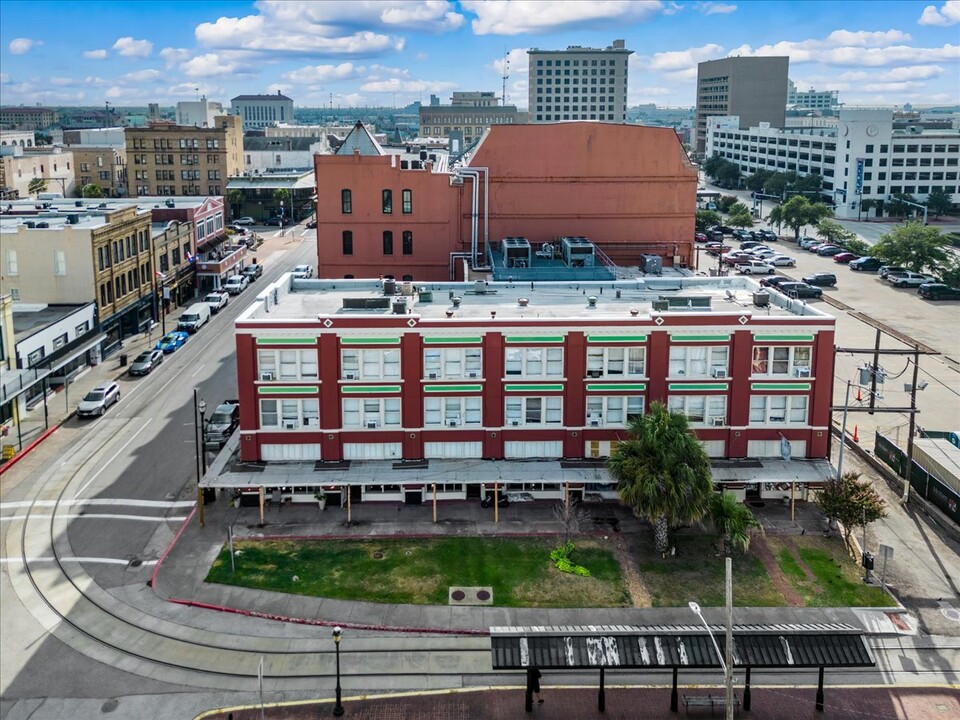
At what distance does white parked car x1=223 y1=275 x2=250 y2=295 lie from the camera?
10331 centimetres

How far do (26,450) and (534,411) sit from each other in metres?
32.2

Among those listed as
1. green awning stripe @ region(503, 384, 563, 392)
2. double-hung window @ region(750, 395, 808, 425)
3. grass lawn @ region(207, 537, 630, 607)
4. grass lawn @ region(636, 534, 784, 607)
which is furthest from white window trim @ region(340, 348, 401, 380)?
double-hung window @ region(750, 395, 808, 425)

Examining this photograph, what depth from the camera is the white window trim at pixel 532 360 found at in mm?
47062

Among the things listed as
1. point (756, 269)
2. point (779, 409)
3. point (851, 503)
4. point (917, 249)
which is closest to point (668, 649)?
point (851, 503)

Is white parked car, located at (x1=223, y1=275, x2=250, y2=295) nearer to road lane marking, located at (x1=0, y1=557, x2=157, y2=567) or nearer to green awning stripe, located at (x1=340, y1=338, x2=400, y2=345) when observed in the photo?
green awning stripe, located at (x1=340, y1=338, x2=400, y2=345)

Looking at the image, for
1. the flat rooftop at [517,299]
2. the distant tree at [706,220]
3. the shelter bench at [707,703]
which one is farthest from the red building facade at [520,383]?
the distant tree at [706,220]

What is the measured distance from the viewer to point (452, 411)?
156 ft

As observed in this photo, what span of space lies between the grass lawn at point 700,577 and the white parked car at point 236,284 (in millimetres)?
72278

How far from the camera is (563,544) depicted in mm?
43000

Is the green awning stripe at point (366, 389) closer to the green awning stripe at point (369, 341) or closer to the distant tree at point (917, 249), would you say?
the green awning stripe at point (369, 341)

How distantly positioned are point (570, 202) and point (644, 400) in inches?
1234

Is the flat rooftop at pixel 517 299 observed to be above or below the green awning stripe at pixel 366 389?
above

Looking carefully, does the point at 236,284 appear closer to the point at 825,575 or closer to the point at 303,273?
the point at 303,273

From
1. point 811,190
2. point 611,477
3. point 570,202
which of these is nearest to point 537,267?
point 570,202
